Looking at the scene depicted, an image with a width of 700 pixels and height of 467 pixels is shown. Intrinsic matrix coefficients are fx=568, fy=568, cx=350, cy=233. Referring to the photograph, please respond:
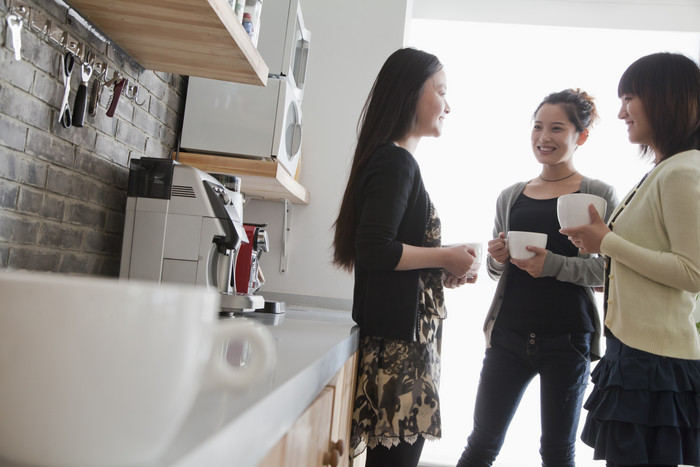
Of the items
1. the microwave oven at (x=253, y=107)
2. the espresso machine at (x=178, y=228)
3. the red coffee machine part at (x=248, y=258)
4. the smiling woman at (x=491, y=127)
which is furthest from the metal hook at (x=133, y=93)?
the smiling woman at (x=491, y=127)

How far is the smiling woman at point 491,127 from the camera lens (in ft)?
9.74

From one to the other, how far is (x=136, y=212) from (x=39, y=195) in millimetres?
265

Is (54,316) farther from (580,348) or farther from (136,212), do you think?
(580,348)

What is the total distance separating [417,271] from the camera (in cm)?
126

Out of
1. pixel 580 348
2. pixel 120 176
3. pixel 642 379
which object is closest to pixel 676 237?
pixel 642 379

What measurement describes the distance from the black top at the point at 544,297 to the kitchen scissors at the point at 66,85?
1305 mm

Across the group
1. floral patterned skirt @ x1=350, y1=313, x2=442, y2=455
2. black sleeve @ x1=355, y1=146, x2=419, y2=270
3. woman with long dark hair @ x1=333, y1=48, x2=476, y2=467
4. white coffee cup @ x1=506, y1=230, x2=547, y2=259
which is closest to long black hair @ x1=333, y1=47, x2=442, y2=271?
woman with long dark hair @ x1=333, y1=48, x2=476, y2=467

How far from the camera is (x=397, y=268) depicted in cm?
121

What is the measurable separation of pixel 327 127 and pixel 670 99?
64.6 inches

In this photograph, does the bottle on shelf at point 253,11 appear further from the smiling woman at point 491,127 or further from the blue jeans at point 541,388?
the smiling woman at point 491,127

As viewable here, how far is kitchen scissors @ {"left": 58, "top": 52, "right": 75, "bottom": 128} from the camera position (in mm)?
1258

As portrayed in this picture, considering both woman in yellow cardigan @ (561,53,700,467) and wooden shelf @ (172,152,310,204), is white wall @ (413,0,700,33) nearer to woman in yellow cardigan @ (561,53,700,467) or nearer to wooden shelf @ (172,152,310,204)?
wooden shelf @ (172,152,310,204)

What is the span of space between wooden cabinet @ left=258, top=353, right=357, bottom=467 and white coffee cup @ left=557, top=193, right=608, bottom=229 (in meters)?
0.66

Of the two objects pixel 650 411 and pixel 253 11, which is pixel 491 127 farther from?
pixel 650 411
